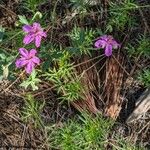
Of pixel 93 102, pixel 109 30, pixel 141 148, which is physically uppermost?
pixel 109 30

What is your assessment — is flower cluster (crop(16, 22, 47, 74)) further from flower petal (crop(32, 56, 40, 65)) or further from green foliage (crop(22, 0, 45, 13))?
green foliage (crop(22, 0, 45, 13))

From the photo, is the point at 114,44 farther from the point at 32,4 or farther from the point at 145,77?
the point at 32,4

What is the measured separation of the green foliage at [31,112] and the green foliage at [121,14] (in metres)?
0.62

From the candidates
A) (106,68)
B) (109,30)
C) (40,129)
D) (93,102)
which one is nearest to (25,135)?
(40,129)

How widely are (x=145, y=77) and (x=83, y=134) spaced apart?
49cm

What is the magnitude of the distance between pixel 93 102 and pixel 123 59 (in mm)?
313

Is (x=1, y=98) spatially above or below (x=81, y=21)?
below

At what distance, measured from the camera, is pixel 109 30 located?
2369 mm

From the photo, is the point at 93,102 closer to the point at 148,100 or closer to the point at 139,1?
the point at 148,100

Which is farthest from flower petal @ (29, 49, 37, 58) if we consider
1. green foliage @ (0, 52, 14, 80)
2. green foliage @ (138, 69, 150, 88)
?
green foliage @ (138, 69, 150, 88)

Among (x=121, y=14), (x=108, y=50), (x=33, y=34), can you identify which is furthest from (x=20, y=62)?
(x=121, y=14)

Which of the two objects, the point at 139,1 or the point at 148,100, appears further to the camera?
the point at 139,1

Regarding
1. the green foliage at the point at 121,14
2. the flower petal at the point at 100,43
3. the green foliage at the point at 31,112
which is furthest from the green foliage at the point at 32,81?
the green foliage at the point at 121,14

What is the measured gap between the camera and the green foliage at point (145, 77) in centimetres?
231
